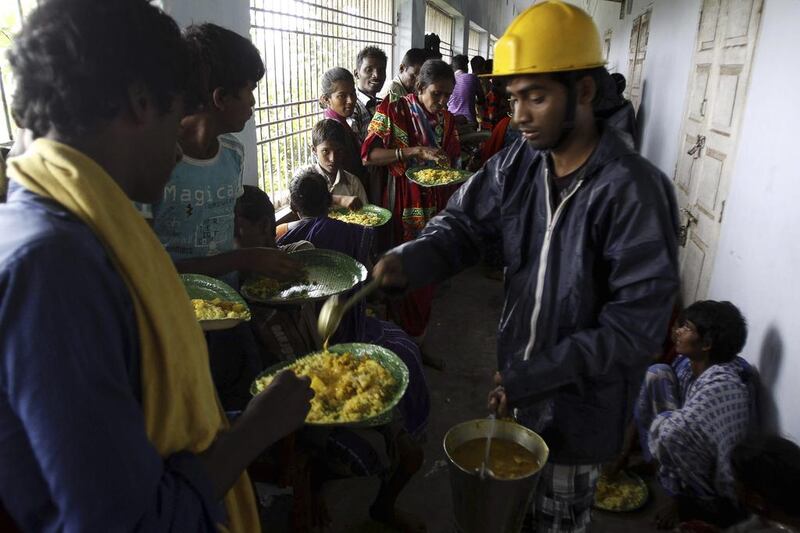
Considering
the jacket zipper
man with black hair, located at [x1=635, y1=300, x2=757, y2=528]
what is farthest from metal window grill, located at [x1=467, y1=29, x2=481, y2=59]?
the jacket zipper

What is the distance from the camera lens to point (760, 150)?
2.74 meters

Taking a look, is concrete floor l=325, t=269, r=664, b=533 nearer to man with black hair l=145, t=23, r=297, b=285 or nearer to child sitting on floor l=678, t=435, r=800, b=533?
child sitting on floor l=678, t=435, r=800, b=533

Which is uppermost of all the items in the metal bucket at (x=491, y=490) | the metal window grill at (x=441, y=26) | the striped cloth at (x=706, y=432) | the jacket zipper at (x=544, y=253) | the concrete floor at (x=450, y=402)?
the metal window grill at (x=441, y=26)

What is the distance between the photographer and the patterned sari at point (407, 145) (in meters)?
4.49

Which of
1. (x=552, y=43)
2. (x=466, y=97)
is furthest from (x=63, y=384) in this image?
(x=466, y=97)

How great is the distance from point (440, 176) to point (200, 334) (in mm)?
3593

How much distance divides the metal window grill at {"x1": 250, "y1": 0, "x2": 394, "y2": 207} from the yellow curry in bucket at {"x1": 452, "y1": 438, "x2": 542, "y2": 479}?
332 centimetres

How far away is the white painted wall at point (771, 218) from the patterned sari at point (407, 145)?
2201 millimetres

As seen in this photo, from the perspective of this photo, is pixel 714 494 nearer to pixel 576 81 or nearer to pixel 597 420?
pixel 597 420

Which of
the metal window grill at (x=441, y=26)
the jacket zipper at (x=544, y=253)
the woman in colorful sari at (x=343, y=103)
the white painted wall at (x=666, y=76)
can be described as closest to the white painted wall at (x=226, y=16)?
the woman in colorful sari at (x=343, y=103)

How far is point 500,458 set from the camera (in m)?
1.75

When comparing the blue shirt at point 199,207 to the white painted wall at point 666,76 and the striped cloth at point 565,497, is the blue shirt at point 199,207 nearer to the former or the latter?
the striped cloth at point 565,497

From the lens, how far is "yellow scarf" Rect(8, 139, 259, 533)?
2.60 feet

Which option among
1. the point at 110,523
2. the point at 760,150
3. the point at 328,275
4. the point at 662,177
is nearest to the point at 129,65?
the point at 110,523
